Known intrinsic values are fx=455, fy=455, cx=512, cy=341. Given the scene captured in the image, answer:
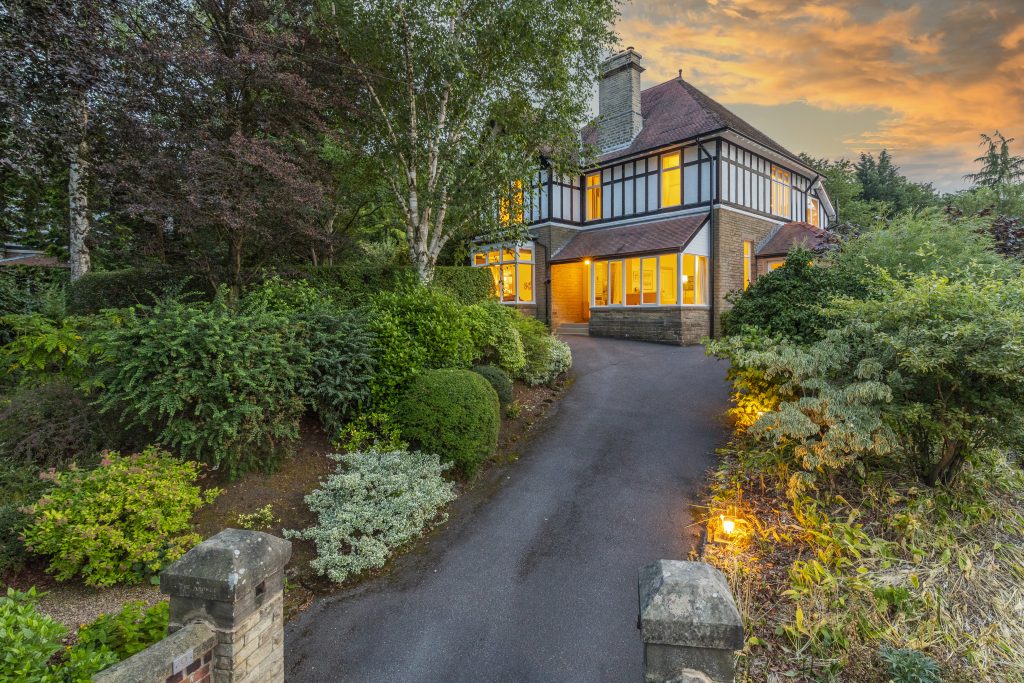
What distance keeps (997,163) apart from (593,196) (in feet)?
104

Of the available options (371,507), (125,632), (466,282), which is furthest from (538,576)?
(466,282)

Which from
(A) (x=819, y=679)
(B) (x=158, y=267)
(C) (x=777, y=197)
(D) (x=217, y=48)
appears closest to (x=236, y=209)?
(B) (x=158, y=267)

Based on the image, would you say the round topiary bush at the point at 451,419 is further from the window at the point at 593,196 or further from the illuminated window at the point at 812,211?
the illuminated window at the point at 812,211

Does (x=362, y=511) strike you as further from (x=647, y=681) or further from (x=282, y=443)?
(x=647, y=681)

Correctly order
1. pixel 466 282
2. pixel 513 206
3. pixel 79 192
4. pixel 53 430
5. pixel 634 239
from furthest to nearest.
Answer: pixel 634 239, pixel 466 282, pixel 513 206, pixel 79 192, pixel 53 430

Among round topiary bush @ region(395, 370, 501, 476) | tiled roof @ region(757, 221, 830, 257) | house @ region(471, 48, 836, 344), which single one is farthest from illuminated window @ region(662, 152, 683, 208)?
round topiary bush @ region(395, 370, 501, 476)

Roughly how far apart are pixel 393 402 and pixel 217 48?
6.59 meters

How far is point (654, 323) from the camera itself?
1512 cm

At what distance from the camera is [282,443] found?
548 cm

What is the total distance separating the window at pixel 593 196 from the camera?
18.8 m

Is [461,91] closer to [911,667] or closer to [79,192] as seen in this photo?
[79,192]

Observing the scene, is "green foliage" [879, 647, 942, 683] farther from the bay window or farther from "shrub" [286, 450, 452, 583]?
the bay window

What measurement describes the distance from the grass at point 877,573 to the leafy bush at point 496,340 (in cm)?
411

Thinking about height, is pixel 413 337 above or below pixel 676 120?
below
